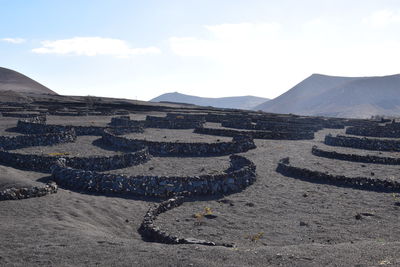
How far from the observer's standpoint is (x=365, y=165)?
29.0 metres

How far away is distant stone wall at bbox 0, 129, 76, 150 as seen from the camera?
30.1 metres

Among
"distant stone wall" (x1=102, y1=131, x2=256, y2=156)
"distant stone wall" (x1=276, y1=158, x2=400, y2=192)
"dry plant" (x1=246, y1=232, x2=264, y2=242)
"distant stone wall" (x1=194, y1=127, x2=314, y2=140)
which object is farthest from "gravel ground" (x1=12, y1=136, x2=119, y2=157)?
"dry plant" (x1=246, y1=232, x2=264, y2=242)

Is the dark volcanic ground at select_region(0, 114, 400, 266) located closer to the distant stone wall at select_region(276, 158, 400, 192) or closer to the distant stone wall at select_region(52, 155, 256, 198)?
the distant stone wall at select_region(52, 155, 256, 198)

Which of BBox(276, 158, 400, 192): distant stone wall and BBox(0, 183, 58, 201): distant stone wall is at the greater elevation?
BBox(276, 158, 400, 192): distant stone wall

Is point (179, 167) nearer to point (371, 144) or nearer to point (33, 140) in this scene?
point (33, 140)

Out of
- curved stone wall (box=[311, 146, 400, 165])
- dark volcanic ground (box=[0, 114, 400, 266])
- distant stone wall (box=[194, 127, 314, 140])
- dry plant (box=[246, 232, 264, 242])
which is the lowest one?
dry plant (box=[246, 232, 264, 242])

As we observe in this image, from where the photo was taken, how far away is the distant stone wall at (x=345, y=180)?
71.4ft

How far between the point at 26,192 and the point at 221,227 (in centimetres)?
743

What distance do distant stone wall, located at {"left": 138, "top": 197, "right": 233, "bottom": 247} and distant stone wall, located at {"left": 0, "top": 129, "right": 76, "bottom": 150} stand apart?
17.4 metres

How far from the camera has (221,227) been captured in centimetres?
1494

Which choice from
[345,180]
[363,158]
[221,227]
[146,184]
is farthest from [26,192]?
[363,158]

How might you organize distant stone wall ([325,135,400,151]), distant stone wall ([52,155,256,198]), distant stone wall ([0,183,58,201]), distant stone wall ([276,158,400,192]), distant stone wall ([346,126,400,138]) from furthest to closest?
distant stone wall ([346,126,400,138]) → distant stone wall ([325,135,400,151]) → distant stone wall ([276,158,400,192]) → distant stone wall ([52,155,256,198]) → distant stone wall ([0,183,58,201])

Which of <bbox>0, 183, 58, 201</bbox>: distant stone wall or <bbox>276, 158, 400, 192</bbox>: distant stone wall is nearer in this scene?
<bbox>0, 183, 58, 201</bbox>: distant stone wall

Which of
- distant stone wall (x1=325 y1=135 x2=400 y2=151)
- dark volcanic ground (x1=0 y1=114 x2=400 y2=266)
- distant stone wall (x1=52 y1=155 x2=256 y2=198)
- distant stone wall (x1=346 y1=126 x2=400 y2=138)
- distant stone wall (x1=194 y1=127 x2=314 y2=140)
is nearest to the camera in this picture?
dark volcanic ground (x1=0 y1=114 x2=400 y2=266)
